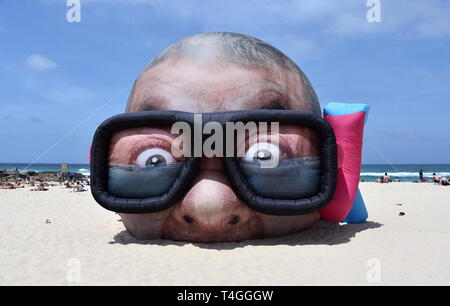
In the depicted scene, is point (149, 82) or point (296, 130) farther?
point (149, 82)

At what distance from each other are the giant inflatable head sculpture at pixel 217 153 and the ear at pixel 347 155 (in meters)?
0.35

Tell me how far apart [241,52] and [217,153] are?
1.45 m

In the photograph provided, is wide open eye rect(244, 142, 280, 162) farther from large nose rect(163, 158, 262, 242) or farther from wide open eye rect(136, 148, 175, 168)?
wide open eye rect(136, 148, 175, 168)

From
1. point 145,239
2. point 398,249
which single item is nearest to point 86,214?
point 145,239

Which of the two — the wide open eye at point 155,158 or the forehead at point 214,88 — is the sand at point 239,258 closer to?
the wide open eye at point 155,158

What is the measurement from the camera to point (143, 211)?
4578 mm

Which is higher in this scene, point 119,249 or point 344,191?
point 344,191

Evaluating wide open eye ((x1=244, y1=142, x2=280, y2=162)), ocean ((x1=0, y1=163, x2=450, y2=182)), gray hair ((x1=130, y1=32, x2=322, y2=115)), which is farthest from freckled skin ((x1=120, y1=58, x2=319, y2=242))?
ocean ((x1=0, y1=163, x2=450, y2=182))

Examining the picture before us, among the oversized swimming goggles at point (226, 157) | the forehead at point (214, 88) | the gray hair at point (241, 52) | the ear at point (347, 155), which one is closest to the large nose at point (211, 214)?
the oversized swimming goggles at point (226, 157)

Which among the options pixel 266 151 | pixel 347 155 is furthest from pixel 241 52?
pixel 347 155

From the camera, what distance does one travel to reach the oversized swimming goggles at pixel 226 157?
4.45 meters

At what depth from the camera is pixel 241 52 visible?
4.91m
